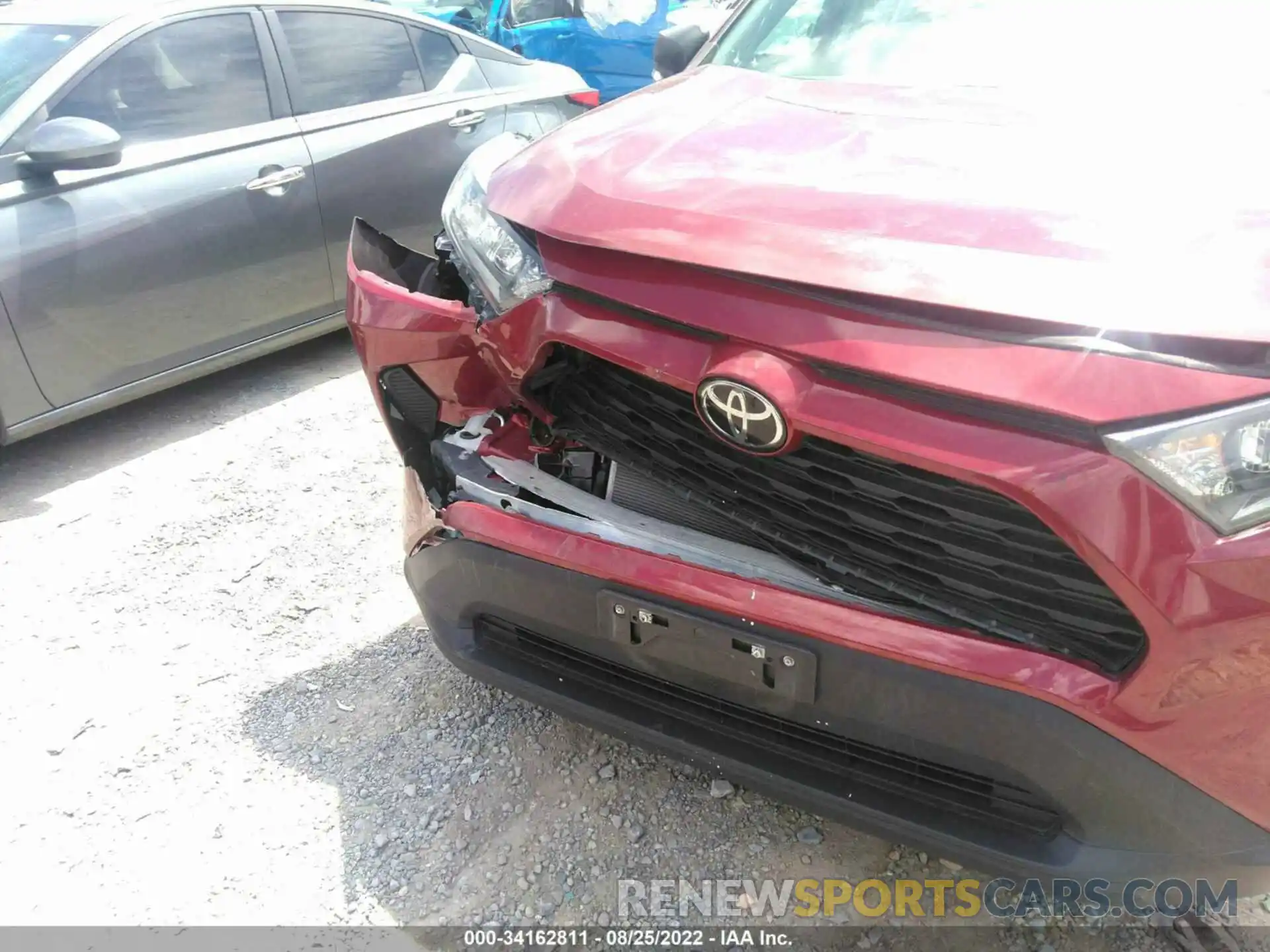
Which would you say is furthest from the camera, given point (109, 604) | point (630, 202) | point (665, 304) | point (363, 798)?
point (109, 604)

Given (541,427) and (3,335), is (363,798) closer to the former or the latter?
(541,427)

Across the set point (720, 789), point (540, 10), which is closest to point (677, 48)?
point (720, 789)

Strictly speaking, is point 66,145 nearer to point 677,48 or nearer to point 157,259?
point 157,259

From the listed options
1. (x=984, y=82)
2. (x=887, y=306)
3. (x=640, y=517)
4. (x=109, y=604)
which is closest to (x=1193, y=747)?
(x=887, y=306)

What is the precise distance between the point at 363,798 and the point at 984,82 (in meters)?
2.05

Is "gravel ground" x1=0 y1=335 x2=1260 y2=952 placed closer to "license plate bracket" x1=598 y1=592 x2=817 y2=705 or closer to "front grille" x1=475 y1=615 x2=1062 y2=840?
"front grille" x1=475 y1=615 x2=1062 y2=840

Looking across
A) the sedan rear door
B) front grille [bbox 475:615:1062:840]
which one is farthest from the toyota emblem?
the sedan rear door

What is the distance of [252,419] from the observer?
3.73 meters

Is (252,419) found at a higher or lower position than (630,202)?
lower

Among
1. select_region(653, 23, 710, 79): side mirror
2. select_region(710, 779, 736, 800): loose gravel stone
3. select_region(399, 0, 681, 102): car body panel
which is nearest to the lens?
select_region(710, 779, 736, 800): loose gravel stone

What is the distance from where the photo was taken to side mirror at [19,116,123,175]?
2945 mm

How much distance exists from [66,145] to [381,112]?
1438 millimetres

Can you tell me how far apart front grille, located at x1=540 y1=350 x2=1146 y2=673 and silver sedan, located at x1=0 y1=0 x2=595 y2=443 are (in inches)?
90.7

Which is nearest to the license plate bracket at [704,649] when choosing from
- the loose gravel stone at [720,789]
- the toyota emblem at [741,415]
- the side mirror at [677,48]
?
the toyota emblem at [741,415]
